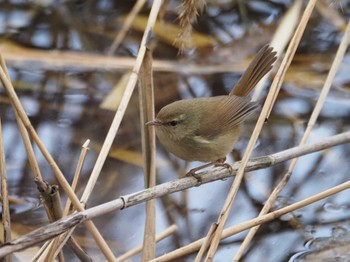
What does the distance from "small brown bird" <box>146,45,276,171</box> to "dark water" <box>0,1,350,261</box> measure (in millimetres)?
635

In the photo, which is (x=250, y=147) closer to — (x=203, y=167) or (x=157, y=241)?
(x=203, y=167)

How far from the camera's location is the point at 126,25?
5.32 m

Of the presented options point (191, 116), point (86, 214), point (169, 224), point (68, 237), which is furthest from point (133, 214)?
point (86, 214)

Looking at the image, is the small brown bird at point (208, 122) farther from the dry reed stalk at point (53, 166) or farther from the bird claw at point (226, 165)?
the dry reed stalk at point (53, 166)

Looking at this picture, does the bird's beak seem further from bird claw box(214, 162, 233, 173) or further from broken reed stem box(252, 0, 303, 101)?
broken reed stem box(252, 0, 303, 101)

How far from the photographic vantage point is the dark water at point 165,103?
3.75 meters

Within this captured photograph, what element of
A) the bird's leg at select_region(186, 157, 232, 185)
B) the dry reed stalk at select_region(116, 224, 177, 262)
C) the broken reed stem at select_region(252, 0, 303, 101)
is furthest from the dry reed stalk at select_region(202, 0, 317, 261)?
the broken reed stem at select_region(252, 0, 303, 101)

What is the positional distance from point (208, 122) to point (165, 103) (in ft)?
4.57

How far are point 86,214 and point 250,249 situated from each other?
5.04 ft

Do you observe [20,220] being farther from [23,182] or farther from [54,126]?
[54,126]

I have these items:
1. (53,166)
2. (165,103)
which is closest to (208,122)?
(53,166)

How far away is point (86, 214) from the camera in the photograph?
2.25 m

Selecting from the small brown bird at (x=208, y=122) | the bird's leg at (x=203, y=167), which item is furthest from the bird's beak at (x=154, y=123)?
the bird's leg at (x=203, y=167)

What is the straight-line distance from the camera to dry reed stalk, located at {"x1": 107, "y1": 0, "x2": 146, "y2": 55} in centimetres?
515
